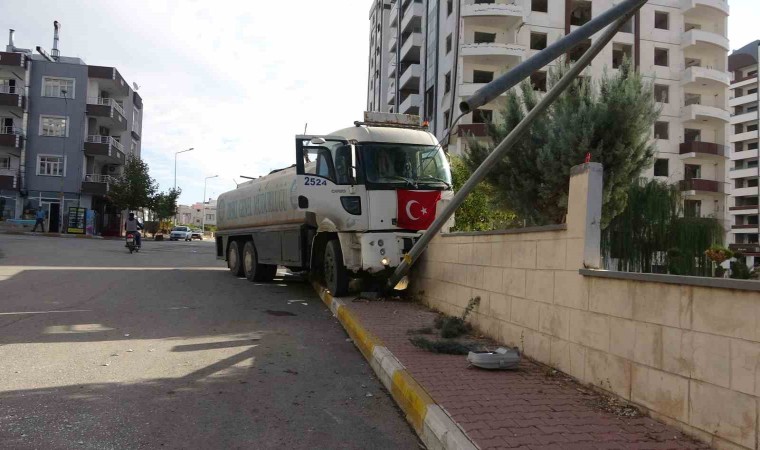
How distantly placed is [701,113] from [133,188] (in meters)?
43.2

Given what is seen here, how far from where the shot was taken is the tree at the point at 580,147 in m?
15.6

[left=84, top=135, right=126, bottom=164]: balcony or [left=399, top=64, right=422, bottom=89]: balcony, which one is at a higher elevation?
[left=399, top=64, right=422, bottom=89]: balcony

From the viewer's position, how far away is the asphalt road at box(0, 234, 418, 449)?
12.7 ft

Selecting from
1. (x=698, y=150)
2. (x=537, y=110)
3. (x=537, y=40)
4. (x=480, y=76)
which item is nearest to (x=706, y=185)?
(x=698, y=150)

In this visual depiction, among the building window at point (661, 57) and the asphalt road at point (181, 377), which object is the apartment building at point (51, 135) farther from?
the building window at point (661, 57)

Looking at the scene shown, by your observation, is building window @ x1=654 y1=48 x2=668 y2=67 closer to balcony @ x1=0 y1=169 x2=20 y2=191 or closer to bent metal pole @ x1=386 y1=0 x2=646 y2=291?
bent metal pole @ x1=386 y1=0 x2=646 y2=291

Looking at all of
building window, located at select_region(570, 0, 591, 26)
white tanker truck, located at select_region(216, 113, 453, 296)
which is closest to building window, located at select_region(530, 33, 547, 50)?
building window, located at select_region(570, 0, 591, 26)

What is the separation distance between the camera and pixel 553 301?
17.3 ft

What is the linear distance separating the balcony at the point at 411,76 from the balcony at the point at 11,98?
2919 cm

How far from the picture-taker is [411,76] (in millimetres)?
43375

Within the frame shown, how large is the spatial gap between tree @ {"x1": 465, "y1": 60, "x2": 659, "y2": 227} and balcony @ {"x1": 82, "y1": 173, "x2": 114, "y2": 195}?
38509mm

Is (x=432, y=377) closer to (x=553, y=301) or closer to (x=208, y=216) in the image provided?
(x=553, y=301)

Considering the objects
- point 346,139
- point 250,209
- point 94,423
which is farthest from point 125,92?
point 94,423

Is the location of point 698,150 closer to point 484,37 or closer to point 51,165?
point 484,37
